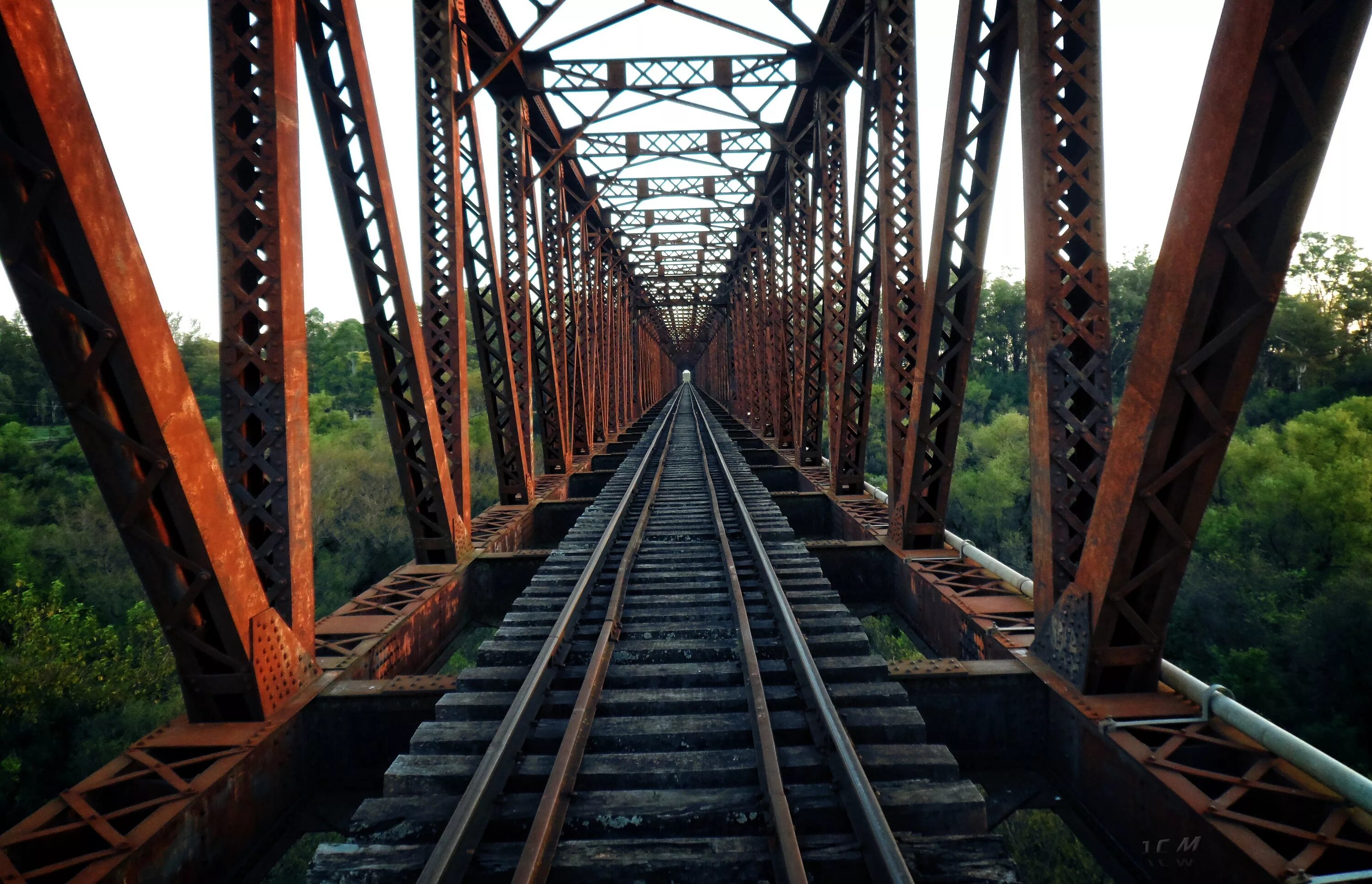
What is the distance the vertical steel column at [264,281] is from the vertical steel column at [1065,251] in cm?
474

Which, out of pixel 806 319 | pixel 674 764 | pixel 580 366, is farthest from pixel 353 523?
pixel 674 764

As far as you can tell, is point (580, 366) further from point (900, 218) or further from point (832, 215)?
point (900, 218)

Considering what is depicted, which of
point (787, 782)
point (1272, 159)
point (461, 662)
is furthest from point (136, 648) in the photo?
point (1272, 159)

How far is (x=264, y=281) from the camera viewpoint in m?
4.34

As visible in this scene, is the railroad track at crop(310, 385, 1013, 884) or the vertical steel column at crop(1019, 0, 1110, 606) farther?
the vertical steel column at crop(1019, 0, 1110, 606)

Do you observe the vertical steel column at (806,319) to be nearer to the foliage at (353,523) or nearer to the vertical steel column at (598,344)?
the vertical steel column at (598,344)

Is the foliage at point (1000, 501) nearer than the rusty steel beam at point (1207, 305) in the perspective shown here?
No

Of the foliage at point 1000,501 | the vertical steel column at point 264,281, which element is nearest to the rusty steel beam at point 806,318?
the vertical steel column at point 264,281

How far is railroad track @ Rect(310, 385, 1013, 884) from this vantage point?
2723 mm

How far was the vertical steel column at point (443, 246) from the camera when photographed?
7.75 m

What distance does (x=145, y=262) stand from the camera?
11.0ft

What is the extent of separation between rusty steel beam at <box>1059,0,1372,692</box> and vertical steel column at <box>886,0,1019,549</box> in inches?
88.8

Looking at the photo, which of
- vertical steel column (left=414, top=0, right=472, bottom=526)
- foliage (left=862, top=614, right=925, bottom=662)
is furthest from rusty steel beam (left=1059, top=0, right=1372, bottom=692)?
foliage (left=862, top=614, right=925, bottom=662)

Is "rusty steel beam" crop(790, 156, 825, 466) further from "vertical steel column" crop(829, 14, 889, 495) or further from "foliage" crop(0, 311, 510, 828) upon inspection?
"foliage" crop(0, 311, 510, 828)
